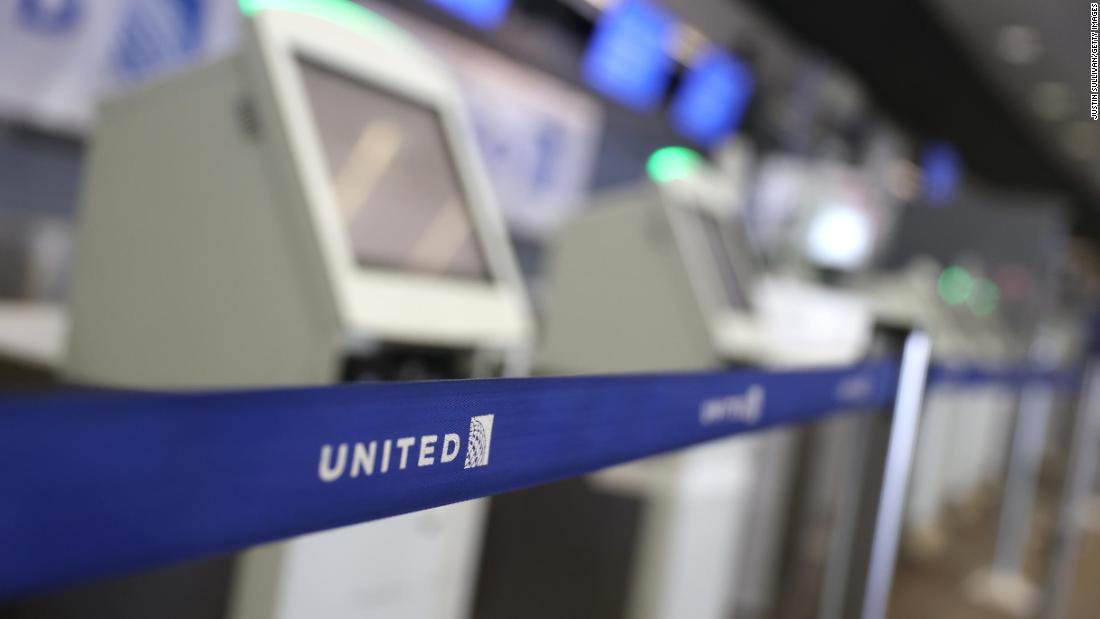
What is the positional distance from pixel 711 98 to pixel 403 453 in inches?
180

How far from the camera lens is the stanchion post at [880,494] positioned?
1758 mm

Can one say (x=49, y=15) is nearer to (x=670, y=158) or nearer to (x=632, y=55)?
(x=632, y=55)

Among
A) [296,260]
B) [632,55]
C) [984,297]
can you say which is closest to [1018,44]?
[984,297]

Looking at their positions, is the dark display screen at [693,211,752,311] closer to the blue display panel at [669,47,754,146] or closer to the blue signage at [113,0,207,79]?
the blue signage at [113,0,207,79]

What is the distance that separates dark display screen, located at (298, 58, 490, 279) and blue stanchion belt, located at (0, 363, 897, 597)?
56 cm

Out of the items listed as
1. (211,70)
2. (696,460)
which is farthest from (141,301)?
(696,460)

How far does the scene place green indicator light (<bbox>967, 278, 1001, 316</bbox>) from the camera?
20.6ft

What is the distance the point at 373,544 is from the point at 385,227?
42 cm

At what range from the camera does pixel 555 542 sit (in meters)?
2.23

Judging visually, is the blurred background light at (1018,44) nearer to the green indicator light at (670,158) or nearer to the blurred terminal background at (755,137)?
the blurred terminal background at (755,137)

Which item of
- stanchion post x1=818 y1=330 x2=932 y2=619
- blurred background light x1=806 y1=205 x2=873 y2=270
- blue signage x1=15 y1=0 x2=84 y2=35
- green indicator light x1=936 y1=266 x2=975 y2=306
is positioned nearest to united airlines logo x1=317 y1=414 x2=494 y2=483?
stanchion post x1=818 y1=330 x2=932 y2=619

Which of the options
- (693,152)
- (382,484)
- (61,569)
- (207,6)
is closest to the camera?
(61,569)

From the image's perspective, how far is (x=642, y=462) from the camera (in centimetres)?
228

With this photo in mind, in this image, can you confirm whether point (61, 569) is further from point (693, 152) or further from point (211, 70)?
point (693, 152)
